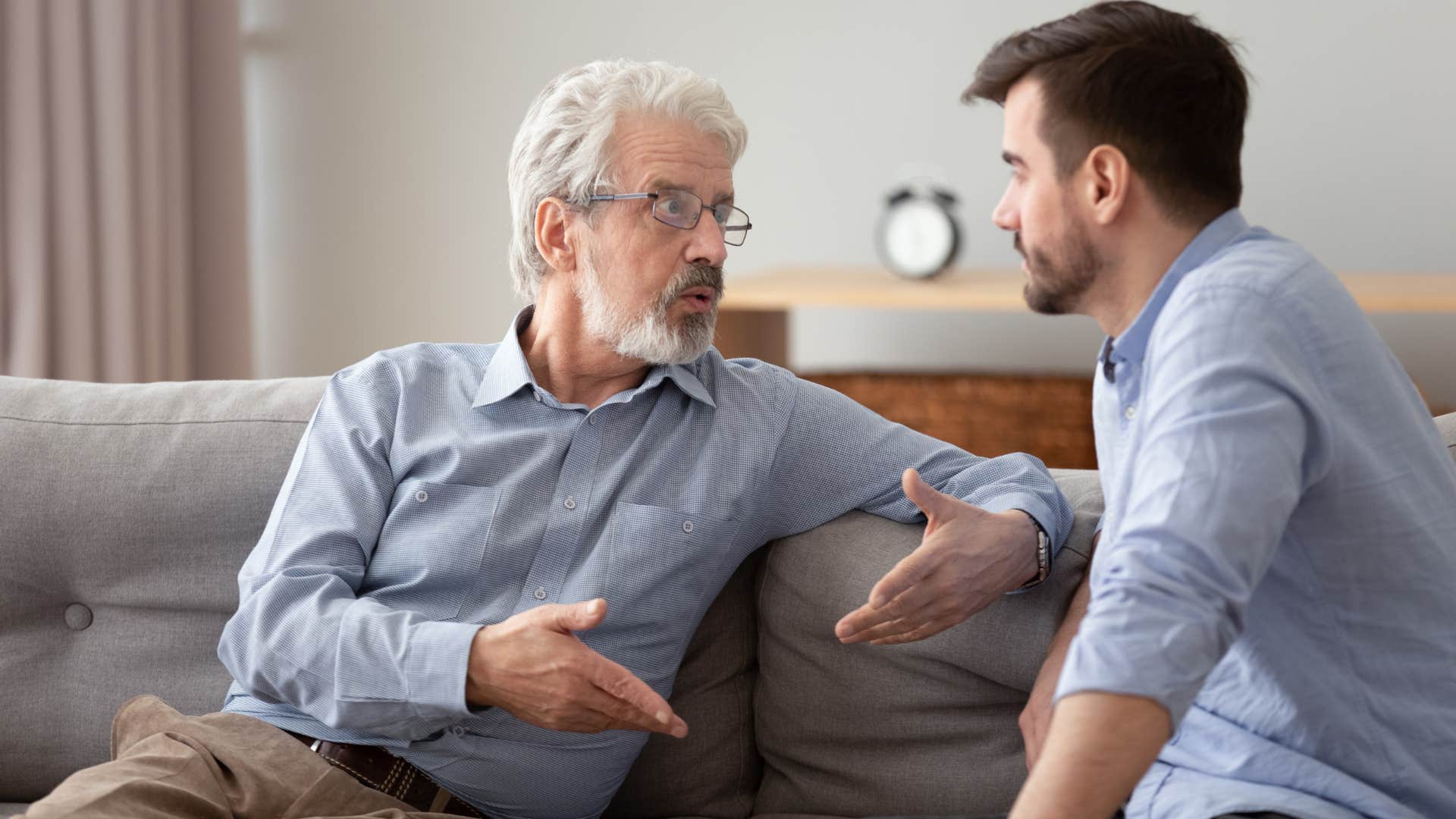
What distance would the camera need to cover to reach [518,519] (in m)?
1.52

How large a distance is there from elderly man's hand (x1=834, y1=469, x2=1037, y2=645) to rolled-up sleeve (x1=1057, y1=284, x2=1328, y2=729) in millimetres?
406

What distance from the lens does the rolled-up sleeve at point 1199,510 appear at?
3.01 ft

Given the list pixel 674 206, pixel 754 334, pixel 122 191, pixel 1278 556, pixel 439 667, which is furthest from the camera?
pixel 122 191

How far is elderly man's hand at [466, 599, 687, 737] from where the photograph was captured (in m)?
1.26

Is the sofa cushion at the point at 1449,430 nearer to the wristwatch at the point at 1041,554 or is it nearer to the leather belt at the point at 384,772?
the wristwatch at the point at 1041,554

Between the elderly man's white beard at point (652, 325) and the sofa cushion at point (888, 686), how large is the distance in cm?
26

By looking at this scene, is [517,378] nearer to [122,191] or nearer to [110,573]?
[110,573]

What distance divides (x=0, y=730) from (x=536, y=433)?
754mm

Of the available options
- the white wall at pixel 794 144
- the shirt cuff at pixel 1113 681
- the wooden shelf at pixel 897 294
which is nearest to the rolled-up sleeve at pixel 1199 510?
the shirt cuff at pixel 1113 681

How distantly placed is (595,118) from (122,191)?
219 centimetres

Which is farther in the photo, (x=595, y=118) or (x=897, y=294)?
(x=897, y=294)

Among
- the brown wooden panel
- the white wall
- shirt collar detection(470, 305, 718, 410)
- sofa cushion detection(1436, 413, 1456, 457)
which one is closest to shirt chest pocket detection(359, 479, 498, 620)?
shirt collar detection(470, 305, 718, 410)

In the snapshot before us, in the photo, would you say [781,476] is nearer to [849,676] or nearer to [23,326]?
[849,676]

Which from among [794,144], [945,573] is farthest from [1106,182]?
[794,144]
